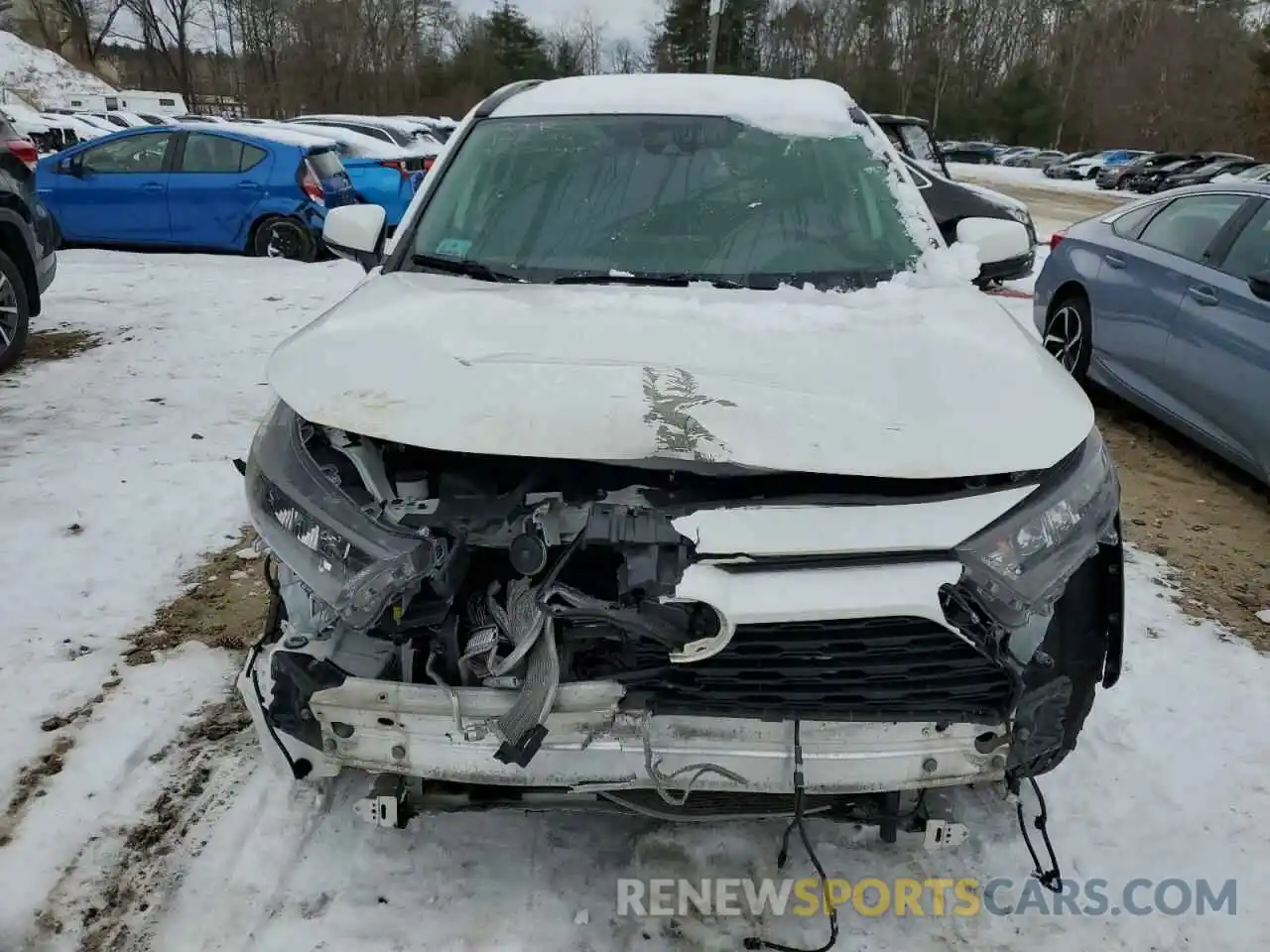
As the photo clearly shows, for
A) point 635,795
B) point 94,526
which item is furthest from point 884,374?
point 94,526

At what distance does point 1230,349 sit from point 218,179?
368 inches

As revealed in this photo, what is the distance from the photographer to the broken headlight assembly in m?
1.82

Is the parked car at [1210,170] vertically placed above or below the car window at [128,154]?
below

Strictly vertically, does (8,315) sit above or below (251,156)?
below

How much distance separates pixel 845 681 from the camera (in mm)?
1862

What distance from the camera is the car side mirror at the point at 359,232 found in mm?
3500

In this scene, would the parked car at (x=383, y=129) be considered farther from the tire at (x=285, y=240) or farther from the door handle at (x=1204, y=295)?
the door handle at (x=1204, y=295)

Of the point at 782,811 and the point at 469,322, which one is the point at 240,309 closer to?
the point at 469,322

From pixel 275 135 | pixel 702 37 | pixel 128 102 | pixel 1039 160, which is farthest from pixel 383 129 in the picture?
pixel 702 37

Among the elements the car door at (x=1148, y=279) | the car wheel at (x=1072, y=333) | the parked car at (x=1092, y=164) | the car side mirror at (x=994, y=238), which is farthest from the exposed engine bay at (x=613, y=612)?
the parked car at (x=1092, y=164)

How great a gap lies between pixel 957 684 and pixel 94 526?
3.59 m

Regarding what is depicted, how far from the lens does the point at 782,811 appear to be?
6.69 ft

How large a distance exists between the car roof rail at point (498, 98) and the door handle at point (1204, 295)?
3458 millimetres

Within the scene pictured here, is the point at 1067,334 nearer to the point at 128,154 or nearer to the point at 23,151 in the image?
the point at 23,151
